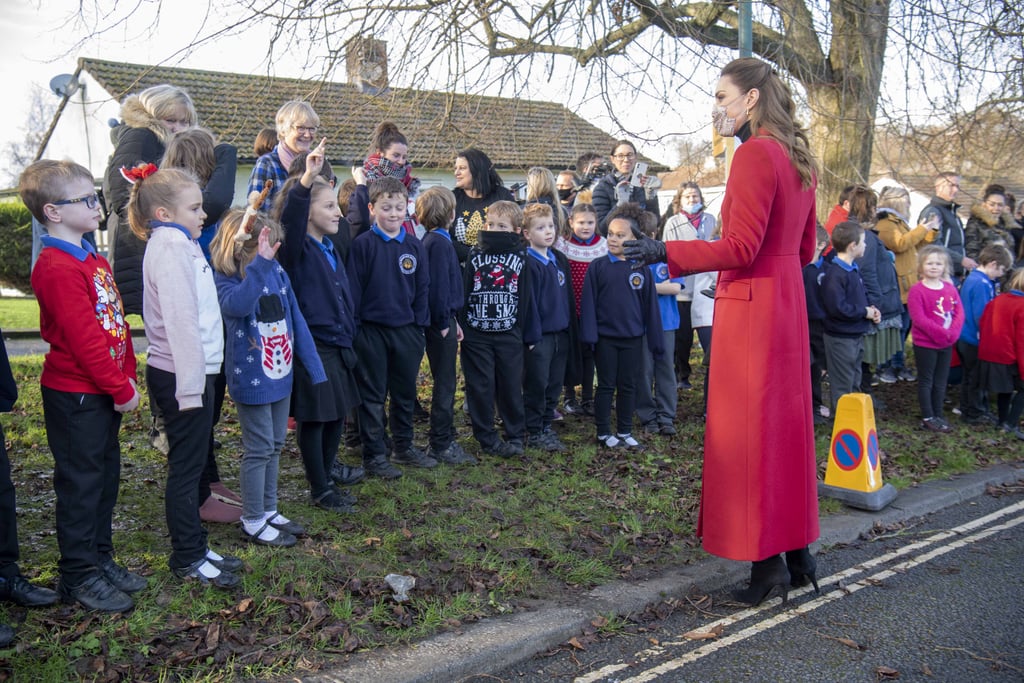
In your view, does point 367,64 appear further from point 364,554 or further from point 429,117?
point 364,554

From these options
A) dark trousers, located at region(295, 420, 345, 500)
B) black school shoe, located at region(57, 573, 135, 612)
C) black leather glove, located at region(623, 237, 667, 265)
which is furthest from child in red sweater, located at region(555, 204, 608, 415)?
black school shoe, located at region(57, 573, 135, 612)

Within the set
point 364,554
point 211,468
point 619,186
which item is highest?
point 619,186

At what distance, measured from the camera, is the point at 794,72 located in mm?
10109

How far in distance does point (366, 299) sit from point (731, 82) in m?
2.97

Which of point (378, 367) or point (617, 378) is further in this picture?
point (617, 378)

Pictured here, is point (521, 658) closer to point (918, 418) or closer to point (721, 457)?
point (721, 457)

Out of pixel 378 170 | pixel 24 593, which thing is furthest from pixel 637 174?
pixel 24 593

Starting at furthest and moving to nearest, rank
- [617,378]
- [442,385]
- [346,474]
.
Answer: [617,378]
[442,385]
[346,474]

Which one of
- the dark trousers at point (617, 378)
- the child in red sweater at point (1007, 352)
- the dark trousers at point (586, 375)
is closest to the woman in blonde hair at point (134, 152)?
the dark trousers at point (617, 378)

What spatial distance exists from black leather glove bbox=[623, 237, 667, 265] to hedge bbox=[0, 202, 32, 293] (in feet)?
73.5

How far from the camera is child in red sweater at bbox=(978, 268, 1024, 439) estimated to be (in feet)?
28.9

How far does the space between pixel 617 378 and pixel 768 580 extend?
3272 millimetres

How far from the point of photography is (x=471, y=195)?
7.80 m

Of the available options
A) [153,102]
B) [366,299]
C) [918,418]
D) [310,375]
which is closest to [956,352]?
[918,418]
